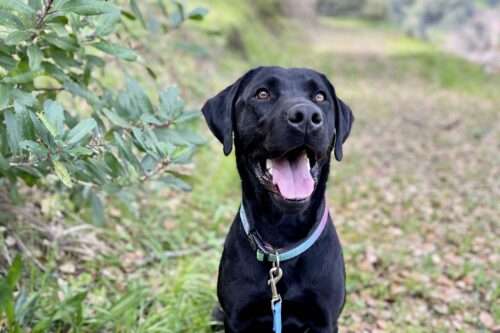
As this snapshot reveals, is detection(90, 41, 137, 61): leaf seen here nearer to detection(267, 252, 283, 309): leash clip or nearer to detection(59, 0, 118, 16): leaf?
detection(59, 0, 118, 16): leaf

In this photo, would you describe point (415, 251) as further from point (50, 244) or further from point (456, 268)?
point (50, 244)

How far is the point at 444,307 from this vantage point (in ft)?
13.4

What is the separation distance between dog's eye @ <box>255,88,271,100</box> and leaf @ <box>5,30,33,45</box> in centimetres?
92

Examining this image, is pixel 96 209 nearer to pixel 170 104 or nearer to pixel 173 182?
pixel 173 182

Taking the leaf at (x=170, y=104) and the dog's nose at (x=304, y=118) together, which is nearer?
the dog's nose at (x=304, y=118)

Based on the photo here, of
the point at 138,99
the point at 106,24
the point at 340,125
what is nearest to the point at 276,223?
the point at 340,125

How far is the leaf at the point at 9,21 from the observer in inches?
88.1

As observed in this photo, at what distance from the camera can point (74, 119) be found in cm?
291

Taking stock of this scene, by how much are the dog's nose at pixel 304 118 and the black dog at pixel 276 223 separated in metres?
0.13

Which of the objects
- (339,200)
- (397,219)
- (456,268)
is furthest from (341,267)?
(339,200)

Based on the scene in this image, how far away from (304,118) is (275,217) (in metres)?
0.55

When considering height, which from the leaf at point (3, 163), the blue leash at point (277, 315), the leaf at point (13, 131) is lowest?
the blue leash at point (277, 315)

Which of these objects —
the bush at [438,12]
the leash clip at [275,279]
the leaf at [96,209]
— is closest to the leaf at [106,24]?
the leaf at [96,209]

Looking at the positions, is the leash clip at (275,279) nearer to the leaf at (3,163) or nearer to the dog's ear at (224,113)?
the dog's ear at (224,113)
